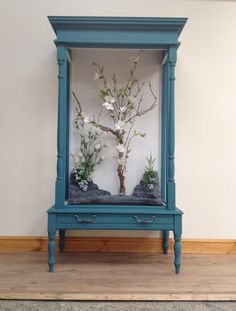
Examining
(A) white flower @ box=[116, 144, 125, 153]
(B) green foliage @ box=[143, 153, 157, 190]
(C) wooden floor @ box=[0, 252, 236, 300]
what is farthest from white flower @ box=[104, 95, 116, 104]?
(C) wooden floor @ box=[0, 252, 236, 300]

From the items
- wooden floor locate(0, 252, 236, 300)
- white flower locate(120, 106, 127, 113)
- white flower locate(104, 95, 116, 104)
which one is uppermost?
white flower locate(104, 95, 116, 104)

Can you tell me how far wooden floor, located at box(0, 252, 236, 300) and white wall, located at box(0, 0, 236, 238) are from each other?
0.78 ft

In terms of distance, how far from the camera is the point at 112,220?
2023 mm

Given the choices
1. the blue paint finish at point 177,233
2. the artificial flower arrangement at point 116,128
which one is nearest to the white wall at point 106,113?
the artificial flower arrangement at point 116,128

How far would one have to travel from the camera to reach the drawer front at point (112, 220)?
79.3 inches

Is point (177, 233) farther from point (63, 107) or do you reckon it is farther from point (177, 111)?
point (63, 107)

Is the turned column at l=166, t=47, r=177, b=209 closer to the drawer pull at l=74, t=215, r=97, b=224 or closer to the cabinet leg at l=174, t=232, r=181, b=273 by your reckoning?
the cabinet leg at l=174, t=232, r=181, b=273

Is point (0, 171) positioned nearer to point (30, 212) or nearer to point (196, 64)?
point (30, 212)

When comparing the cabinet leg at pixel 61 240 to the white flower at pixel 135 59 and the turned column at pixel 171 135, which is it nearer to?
the turned column at pixel 171 135

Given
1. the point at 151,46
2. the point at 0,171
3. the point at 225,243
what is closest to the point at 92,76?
the point at 151,46

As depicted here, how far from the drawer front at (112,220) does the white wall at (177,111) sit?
0.49 m

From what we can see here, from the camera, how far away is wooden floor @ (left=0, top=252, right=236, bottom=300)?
5.66ft

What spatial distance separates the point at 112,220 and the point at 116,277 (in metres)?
0.35

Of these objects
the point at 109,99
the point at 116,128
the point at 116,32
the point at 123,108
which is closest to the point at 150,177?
the point at 116,128
